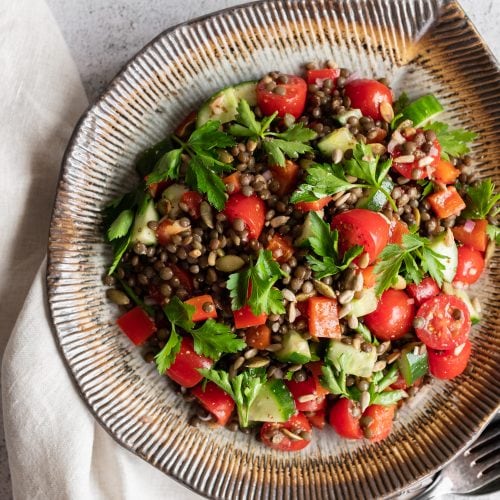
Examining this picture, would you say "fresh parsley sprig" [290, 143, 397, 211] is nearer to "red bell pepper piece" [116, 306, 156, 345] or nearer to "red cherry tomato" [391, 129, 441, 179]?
"red cherry tomato" [391, 129, 441, 179]

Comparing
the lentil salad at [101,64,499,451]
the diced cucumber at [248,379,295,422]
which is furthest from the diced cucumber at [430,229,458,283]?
the diced cucumber at [248,379,295,422]

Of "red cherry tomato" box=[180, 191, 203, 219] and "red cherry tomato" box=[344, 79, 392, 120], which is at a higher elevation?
"red cherry tomato" box=[344, 79, 392, 120]

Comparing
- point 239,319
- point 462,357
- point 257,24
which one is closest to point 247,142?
point 257,24

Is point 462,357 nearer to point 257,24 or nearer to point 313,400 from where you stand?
point 313,400

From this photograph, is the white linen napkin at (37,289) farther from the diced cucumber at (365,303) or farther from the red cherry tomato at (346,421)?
the diced cucumber at (365,303)

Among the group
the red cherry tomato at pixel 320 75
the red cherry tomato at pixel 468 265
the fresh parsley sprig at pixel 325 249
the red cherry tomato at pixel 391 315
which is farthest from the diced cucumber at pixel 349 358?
the red cherry tomato at pixel 320 75
